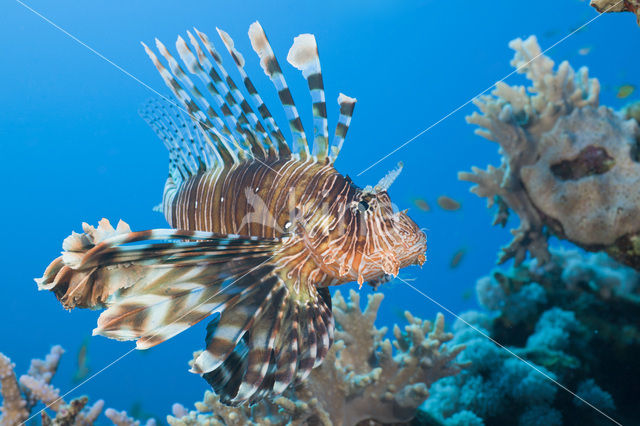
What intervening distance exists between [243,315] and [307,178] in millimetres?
817

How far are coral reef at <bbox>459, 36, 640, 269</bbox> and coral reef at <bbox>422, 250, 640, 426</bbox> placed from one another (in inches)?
27.7

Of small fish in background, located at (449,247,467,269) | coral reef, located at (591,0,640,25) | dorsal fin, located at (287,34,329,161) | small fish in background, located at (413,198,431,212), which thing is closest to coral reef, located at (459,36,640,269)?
small fish in background, located at (413,198,431,212)

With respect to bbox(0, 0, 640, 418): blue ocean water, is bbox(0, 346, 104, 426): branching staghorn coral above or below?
below

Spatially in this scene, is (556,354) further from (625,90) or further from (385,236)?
(385,236)

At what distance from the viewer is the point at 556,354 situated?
4.11 m

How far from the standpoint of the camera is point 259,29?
6.47 ft

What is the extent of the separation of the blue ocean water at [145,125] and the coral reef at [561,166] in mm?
18251

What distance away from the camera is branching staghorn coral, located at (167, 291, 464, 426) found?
2607mm

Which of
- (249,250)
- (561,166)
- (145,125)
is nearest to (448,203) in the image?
(561,166)

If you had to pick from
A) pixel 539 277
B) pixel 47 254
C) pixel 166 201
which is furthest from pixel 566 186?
pixel 47 254

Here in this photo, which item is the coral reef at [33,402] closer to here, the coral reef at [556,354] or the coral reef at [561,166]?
the coral reef at [556,354]

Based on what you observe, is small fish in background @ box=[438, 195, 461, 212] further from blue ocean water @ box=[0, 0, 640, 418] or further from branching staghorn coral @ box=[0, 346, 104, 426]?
blue ocean water @ box=[0, 0, 640, 418]

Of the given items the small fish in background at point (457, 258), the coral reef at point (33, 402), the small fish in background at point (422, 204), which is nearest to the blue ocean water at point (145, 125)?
the small fish in background at point (457, 258)

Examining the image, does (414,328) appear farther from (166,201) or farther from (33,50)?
(33,50)
